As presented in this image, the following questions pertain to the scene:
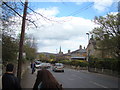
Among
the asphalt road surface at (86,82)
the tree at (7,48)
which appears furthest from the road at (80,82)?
the tree at (7,48)

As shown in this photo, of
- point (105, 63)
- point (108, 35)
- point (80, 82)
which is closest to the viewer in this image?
point (80, 82)

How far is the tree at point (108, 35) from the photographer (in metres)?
25.5

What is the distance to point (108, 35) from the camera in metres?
27.8

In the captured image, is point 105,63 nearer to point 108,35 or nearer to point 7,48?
point 108,35

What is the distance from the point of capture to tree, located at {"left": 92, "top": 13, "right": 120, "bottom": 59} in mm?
25517

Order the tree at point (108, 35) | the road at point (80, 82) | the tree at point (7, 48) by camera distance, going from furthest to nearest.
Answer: the tree at point (108, 35) → the road at point (80, 82) → the tree at point (7, 48)

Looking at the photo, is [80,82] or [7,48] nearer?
[7,48]

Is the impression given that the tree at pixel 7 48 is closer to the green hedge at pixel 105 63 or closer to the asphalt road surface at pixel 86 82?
the asphalt road surface at pixel 86 82

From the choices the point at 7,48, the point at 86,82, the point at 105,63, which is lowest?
the point at 86,82

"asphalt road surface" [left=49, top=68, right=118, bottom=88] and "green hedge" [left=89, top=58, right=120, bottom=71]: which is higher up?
"green hedge" [left=89, top=58, right=120, bottom=71]

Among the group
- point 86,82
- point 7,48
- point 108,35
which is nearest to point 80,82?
point 86,82

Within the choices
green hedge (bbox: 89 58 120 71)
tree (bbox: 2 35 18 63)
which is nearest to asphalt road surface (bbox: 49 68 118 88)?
tree (bbox: 2 35 18 63)

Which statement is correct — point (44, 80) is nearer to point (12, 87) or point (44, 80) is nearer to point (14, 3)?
point (12, 87)

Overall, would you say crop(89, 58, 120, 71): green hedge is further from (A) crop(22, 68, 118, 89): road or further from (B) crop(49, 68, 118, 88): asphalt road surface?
(A) crop(22, 68, 118, 89): road
